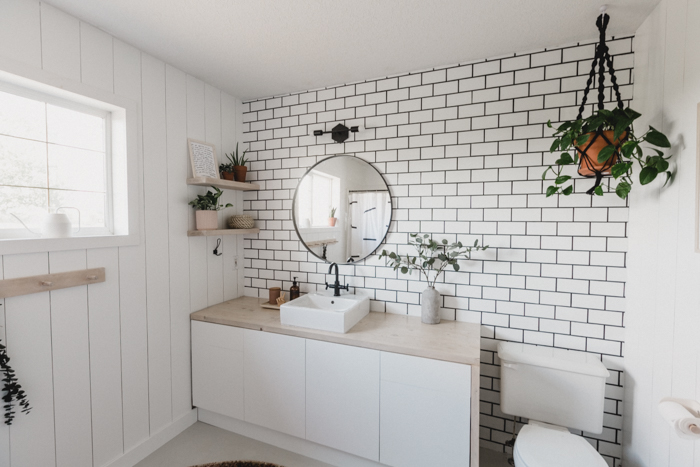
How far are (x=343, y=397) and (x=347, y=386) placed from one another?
8cm

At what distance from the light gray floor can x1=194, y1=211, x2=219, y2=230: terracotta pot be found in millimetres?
1489

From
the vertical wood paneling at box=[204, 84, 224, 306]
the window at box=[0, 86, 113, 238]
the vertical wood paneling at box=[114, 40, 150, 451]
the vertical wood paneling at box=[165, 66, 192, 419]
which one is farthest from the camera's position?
the vertical wood paneling at box=[204, 84, 224, 306]

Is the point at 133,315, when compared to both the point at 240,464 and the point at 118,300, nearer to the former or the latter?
the point at 118,300

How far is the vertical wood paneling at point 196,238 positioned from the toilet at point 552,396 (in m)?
2.14

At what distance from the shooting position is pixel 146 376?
84.2 inches

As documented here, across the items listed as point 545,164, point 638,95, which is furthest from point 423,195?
point 638,95

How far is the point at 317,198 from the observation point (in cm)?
264

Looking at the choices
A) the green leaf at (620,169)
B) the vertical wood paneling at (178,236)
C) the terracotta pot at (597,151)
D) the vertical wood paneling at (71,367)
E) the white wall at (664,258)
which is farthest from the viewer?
the vertical wood paneling at (178,236)

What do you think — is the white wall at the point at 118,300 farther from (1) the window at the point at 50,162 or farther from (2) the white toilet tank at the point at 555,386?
(2) the white toilet tank at the point at 555,386

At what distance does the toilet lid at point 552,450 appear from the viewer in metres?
1.46

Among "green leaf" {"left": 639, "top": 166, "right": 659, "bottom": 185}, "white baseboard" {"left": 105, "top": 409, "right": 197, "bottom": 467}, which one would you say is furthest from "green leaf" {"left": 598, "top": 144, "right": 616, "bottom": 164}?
"white baseboard" {"left": 105, "top": 409, "right": 197, "bottom": 467}

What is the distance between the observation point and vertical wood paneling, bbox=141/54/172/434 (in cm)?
211

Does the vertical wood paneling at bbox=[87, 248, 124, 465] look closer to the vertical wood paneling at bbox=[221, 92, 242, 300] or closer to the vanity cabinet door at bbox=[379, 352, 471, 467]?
the vertical wood paneling at bbox=[221, 92, 242, 300]

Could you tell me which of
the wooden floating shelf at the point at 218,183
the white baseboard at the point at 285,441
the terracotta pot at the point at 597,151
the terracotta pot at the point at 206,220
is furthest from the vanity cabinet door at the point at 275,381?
the terracotta pot at the point at 597,151
